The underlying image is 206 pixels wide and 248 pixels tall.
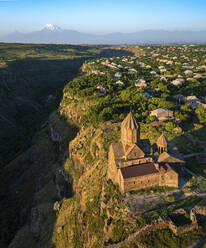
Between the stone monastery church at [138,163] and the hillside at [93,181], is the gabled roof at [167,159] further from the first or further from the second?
the hillside at [93,181]

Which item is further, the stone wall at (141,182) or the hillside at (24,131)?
the hillside at (24,131)

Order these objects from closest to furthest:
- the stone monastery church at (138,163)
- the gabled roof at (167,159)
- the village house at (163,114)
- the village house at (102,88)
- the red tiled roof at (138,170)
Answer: the red tiled roof at (138,170) < the stone monastery church at (138,163) < the gabled roof at (167,159) < the village house at (163,114) < the village house at (102,88)

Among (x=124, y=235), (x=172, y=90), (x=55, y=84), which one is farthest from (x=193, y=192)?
(x=55, y=84)

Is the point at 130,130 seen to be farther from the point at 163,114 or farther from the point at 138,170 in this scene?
the point at 163,114

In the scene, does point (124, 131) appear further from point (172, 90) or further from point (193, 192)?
point (172, 90)

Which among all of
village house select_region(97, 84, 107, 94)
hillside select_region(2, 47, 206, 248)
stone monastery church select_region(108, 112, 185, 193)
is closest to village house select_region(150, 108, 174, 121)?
hillside select_region(2, 47, 206, 248)

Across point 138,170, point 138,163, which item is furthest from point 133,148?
point 138,170

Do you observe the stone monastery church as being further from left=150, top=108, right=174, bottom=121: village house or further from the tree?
the tree

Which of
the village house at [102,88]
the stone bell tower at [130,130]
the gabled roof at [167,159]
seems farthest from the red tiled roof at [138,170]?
the village house at [102,88]
